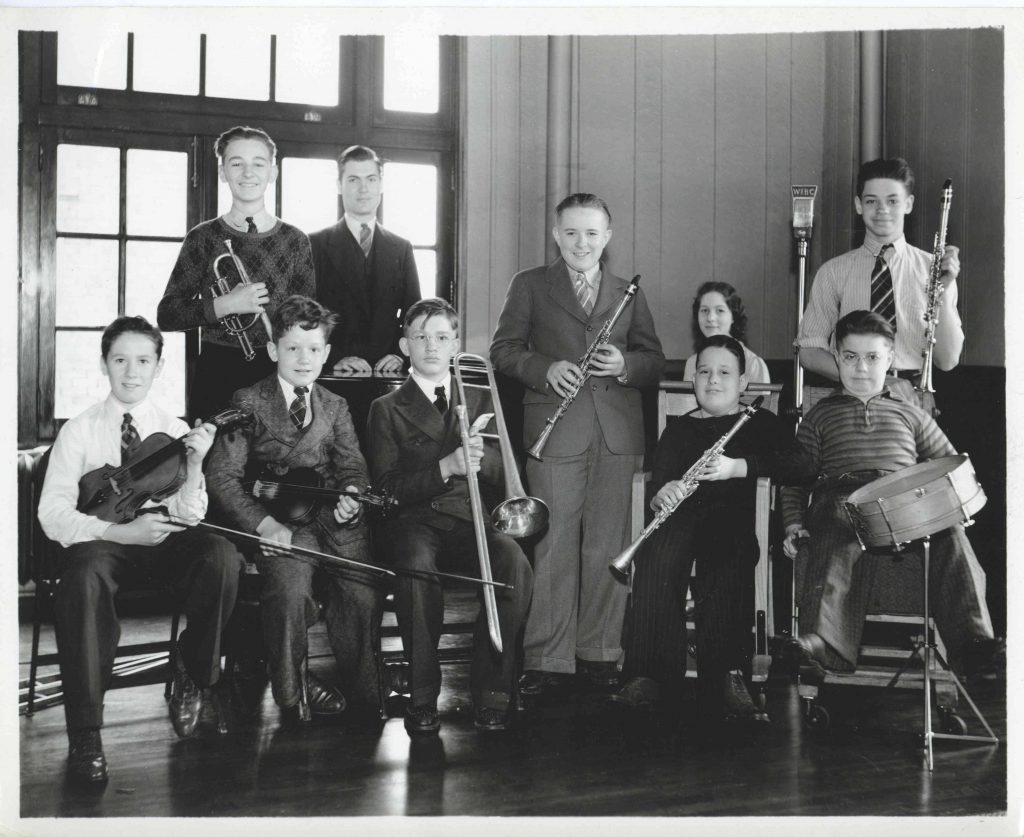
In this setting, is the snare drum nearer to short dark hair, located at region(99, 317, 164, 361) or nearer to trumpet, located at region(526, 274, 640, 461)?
trumpet, located at region(526, 274, 640, 461)

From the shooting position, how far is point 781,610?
371 centimetres

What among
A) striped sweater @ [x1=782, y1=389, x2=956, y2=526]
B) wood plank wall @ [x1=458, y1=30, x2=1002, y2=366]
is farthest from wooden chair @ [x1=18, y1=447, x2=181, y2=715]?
wood plank wall @ [x1=458, y1=30, x2=1002, y2=366]

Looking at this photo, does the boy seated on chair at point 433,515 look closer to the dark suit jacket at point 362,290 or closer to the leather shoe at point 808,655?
the dark suit jacket at point 362,290

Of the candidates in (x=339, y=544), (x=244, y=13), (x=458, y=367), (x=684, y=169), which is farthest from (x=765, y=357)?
(x=244, y=13)

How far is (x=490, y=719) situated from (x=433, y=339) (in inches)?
43.3

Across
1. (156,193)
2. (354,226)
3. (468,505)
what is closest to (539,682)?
(468,505)

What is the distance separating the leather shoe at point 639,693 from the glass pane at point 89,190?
283 centimetres

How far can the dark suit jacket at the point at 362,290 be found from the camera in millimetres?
3855

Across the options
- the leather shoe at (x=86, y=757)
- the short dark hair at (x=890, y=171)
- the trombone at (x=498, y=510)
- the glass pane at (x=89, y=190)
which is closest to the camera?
the leather shoe at (x=86, y=757)

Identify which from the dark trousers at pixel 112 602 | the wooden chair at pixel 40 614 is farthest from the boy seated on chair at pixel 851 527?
the wooden chair at pixel 40 614

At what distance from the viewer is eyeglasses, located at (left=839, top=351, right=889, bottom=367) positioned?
331 cm

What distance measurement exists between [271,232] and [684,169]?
6.85 ft

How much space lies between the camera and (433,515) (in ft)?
10.6

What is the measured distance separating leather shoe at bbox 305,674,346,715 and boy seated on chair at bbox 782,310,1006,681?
1.28m
